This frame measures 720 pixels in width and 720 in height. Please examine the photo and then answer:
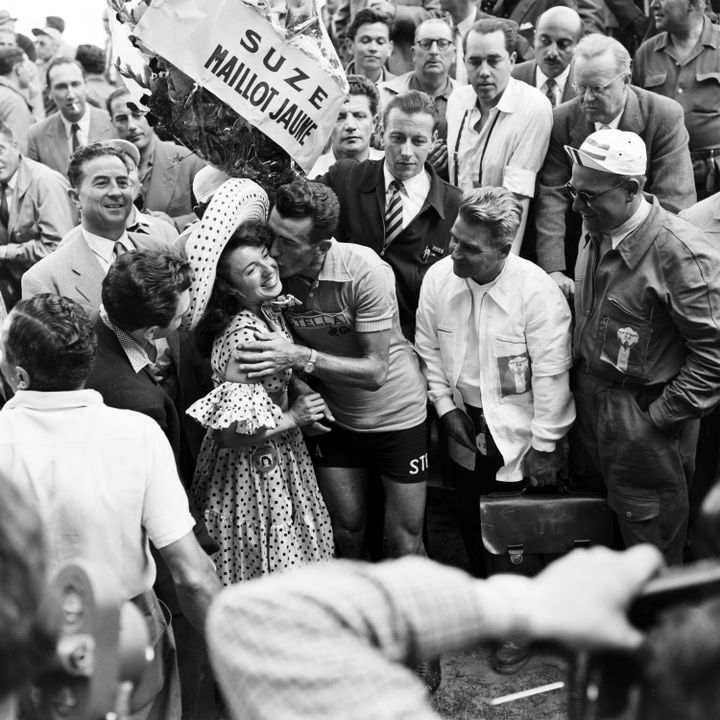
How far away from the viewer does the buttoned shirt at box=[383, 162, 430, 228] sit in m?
4.53

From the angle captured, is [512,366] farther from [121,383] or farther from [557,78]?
[557,78]

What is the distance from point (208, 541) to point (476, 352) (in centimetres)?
140

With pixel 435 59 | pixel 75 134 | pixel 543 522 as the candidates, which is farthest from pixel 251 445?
pixel 75 134

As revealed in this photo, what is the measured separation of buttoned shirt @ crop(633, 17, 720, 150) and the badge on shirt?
2.89 metres

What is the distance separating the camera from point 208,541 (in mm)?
3342

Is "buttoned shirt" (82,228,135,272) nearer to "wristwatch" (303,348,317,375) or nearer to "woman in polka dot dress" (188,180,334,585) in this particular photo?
"woman in polka dot dress" (188,180,334,585)

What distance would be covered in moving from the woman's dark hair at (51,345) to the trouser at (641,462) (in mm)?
1982

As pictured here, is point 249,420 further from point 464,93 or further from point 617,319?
point 464,93

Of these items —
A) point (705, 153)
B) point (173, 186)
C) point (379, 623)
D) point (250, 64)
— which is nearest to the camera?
point (379, 623)

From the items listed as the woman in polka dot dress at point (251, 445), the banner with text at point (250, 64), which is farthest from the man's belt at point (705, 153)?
the woman in polka dot dress at point (251, 445)

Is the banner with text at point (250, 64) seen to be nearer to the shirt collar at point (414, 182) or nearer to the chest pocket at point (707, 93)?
the shirt collar at point (414, 182)

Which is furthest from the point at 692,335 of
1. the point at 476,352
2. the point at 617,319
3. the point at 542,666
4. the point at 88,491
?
the point at 88,491

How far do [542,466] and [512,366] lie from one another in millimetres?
402

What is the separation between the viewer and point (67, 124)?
6.66 metres
